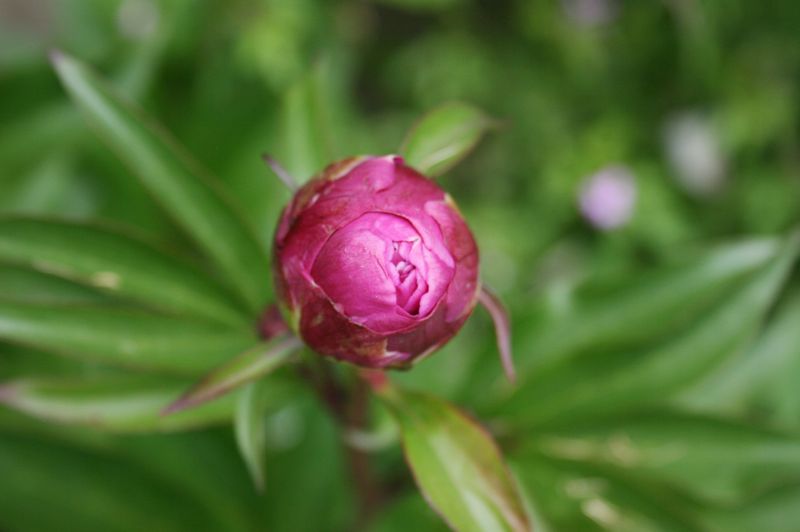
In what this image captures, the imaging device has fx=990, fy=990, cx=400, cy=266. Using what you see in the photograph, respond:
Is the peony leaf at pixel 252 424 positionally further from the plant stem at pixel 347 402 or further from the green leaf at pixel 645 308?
the green leaf at pixel 645 308

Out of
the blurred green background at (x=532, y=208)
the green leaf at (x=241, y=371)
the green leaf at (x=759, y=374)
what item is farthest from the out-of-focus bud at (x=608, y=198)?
the green leaf at (x=241, y=371)

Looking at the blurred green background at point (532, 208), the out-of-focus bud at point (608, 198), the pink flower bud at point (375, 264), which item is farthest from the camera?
the out-of-focus bud at point (608, 198)

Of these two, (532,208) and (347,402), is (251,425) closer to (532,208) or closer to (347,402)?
(347,402)

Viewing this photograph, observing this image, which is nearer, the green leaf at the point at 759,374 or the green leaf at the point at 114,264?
the green leaf at the point at 114,264

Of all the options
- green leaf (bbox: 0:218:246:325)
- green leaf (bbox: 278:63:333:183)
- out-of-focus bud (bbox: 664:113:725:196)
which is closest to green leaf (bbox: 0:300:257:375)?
green leaf (bbox: 0:218:246:325)

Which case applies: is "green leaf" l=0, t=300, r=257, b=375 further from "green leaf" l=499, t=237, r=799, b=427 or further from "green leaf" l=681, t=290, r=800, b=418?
"green leaf" l=681, t=290, r=800, b=418

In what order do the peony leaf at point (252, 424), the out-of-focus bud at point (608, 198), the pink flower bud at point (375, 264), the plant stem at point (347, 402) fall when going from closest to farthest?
the pink flower bud at point (375, 264), the peony leaf at point (252, 424), the plant stem at point (347, 402), the out-of-focus bud at point (608, 198)
